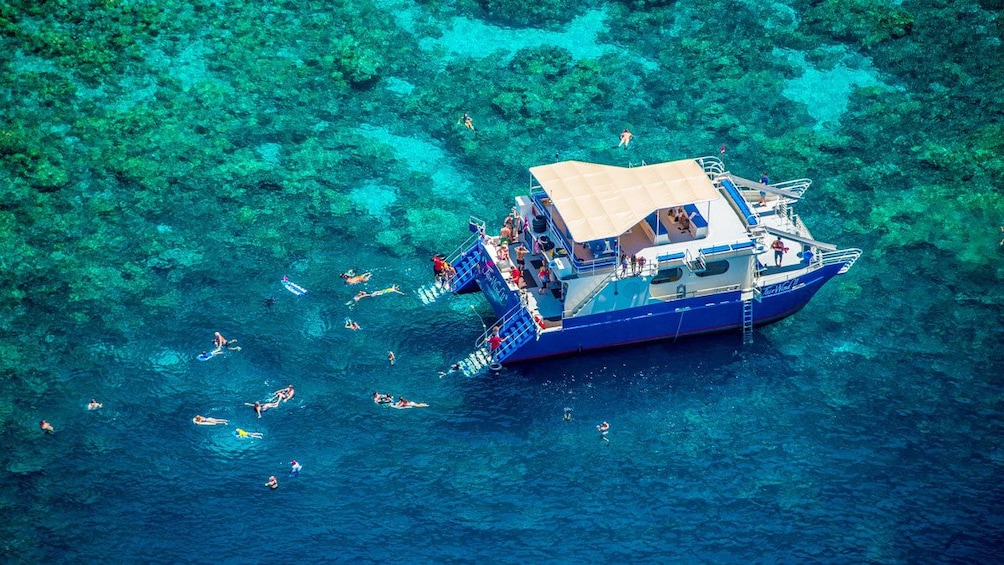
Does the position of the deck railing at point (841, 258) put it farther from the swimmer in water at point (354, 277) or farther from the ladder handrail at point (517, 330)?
the swimmer in water at point (354, 277)

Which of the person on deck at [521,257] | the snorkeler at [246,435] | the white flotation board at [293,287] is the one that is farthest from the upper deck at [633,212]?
the snorkeler at [246,435]

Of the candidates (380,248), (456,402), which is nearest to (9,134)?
(380,248)

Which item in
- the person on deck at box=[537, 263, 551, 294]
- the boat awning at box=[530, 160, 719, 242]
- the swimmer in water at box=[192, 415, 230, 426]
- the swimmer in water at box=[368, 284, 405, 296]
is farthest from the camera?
the swimmer in water at box=[368, 284, 405, 296]

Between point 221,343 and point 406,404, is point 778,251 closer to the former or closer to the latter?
point 406,404

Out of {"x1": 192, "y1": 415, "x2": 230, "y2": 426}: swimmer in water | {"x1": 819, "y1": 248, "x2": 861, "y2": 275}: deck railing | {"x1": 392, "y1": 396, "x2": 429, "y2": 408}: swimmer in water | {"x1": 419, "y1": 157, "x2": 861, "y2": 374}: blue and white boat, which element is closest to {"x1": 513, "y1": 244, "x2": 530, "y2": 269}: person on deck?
{"x1": 419, "y1": 157, "x2": 861, "y2": 374}: blue and white boat

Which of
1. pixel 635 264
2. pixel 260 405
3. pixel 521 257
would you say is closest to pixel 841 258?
pixel 635 264

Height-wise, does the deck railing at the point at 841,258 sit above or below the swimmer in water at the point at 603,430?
above

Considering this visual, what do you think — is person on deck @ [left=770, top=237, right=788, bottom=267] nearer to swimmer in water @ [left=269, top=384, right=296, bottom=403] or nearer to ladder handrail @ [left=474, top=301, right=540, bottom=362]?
ladder handrail @ [left=474, top=301, right=540, bottom=362]
